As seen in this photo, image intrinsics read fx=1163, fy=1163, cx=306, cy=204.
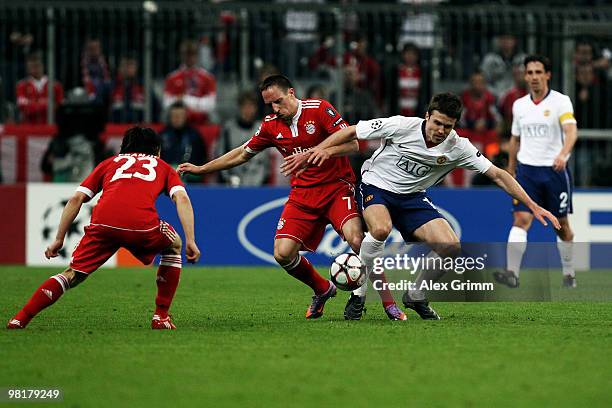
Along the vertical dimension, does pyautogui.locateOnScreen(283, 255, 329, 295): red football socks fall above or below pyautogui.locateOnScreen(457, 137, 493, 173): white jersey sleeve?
below

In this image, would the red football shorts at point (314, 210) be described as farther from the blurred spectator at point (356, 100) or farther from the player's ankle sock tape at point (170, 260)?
the blurred spectator at point (356, 100)

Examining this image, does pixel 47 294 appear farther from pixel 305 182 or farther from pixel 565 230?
pixel 565 230

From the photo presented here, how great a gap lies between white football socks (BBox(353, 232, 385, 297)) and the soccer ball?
195 millimetres

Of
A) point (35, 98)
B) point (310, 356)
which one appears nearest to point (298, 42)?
point (35, 98)

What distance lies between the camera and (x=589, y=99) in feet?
58.0

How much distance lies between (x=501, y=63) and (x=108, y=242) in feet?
35.4

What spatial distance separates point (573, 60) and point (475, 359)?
11.4 meters

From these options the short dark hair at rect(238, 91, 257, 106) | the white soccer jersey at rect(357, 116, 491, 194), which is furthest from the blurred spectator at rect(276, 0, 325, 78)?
the white soccer jersey at rect(357, 116, 491, 194)

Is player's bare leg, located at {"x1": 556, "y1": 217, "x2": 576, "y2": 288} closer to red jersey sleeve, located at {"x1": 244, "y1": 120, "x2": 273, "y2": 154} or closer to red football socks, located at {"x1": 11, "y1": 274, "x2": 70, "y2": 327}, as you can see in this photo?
red jersey sleeve, located at {"x1": 244, "y1": 120, "x2": 273, "y2": 154}

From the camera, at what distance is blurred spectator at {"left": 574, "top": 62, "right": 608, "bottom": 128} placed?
17562mm

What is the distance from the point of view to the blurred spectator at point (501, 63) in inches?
699

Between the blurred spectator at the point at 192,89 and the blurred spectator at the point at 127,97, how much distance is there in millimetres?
409

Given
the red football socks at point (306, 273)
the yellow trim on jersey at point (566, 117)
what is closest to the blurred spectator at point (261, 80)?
the yellow trim on jersey at point (566, 117)

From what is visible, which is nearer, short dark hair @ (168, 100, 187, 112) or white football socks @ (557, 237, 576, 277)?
white football socks @ (557, 237, 576, 277)
